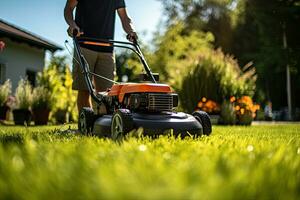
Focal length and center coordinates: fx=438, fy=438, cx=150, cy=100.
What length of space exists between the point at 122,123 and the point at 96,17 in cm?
184

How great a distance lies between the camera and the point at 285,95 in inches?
→ 938

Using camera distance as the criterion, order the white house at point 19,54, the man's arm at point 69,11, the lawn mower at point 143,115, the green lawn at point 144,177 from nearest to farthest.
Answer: the green lawn at point 144,177, the lawn mower at point 143,115, the man's arm at point 69,11, the white house at point 19,54

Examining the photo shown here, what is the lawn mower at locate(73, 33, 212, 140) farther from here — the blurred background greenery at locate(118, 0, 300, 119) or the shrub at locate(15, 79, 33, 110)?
the blurred background greenery at locate(118, 0, 300, 119)

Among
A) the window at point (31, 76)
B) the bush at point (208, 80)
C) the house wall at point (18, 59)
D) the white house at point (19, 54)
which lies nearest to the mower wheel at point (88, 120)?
the bush at point (208, 80)

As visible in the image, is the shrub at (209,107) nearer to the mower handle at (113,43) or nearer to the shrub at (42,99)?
the shrub at (42,99)

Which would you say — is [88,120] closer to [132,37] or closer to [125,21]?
[132,37]

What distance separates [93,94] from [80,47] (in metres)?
0.74

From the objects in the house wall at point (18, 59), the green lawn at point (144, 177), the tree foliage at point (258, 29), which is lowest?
the green lawn at point (144, 177)

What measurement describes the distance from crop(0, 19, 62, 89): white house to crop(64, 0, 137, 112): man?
21.1ft

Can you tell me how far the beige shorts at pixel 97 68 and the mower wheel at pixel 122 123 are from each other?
4.50 ft

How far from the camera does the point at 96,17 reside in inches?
180

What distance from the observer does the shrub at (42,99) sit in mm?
7793

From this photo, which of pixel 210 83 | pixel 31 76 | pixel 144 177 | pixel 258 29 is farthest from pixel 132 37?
pixel 258 29

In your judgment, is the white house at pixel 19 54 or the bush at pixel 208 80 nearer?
the bush at pixel 208 80
